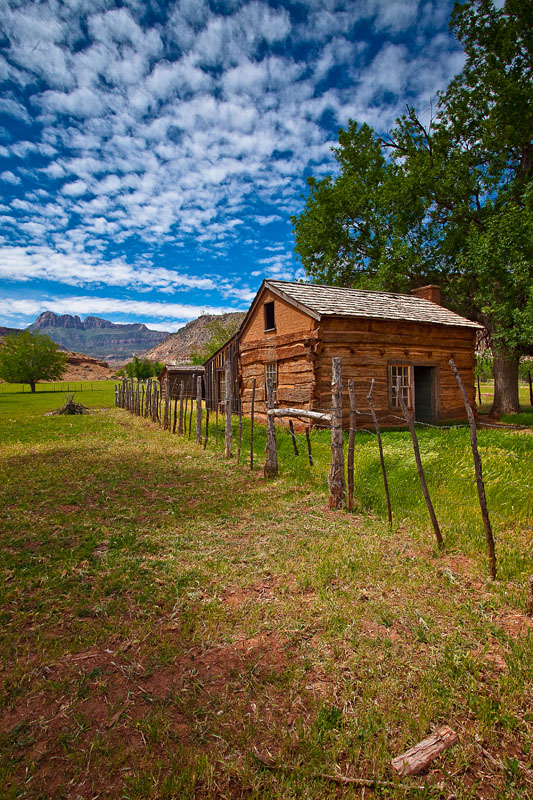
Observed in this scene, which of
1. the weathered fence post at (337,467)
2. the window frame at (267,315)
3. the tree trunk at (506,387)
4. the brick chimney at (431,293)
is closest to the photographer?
the weathered fence post at (337,467)

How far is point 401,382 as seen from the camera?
15719mm

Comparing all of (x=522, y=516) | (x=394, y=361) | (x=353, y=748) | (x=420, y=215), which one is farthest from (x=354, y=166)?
(x=353, y=748)

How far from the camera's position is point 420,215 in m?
22.1

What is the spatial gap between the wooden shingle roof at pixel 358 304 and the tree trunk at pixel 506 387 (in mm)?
4200

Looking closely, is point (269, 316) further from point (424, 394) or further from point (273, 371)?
point (424, 394)

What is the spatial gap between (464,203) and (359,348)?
39.2ft

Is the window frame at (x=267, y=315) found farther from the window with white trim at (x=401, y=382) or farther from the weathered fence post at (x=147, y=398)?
the weathered fence post at (x=147, y=398)

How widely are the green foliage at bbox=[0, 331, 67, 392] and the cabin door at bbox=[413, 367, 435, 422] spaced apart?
64.9m

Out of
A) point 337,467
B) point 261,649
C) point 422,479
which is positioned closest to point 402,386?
point 337,467

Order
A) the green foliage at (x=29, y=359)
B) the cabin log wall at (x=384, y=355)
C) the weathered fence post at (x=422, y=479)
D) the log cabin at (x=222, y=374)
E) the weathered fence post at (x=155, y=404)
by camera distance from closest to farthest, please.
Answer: the weathered fence post at (x=422, y=479) < the cabin log wall at (x=384, y=355) < the weathered fence post at (x=155, y=404) < the log cabin at (x=222, y=374) < the green foliage at (x=29, y=359)

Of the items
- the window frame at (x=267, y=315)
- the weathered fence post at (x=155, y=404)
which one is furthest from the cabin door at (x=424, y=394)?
the weathered fence post at (x=155, y=404)

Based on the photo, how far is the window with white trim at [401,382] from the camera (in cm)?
1545

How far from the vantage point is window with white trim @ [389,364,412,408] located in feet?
50.7

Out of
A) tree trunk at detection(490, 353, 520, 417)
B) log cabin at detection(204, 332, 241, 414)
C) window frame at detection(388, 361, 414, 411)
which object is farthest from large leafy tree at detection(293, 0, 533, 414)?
log cabin at detection(204, 332, 241, 414)
